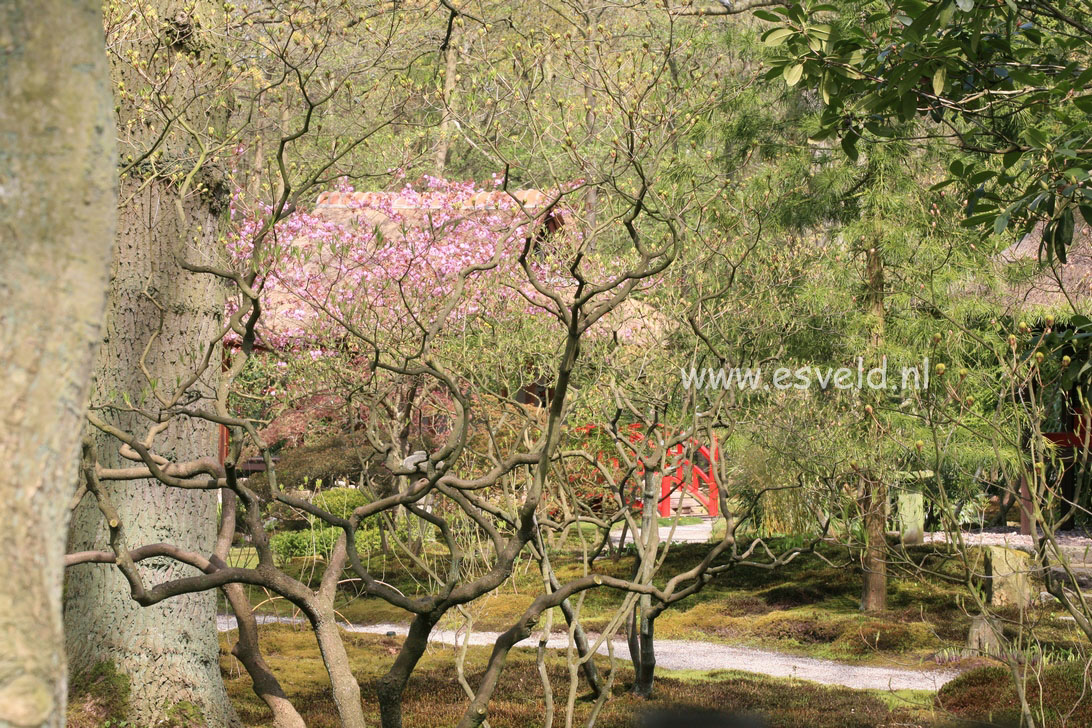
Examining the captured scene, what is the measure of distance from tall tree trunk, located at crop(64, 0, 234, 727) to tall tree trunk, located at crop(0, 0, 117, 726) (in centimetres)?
460

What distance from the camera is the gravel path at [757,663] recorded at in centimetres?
846

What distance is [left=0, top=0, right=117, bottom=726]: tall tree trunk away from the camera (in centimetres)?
146

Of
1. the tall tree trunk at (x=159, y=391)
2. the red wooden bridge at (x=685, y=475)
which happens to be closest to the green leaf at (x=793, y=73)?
the red wooden bridge at (x=685, y=475)

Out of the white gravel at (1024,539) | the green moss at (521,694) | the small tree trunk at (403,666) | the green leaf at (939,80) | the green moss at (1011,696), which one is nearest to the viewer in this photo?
the small tree trunk at (403,666)

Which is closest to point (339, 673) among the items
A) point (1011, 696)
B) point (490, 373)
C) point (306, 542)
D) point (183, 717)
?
point (183, 717)

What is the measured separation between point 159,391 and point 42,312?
4817 mm

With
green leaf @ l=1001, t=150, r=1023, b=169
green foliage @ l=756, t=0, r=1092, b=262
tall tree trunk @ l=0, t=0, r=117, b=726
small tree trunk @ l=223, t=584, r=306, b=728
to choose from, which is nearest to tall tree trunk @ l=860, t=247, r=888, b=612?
green foliage @ l=756, t=0, r=1092, b=262

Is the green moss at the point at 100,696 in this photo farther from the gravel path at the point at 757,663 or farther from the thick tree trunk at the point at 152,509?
the gravel path at the point at 757,663

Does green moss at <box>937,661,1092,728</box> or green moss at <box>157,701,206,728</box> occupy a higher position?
green moss at <box>937,661,1092,728</box>

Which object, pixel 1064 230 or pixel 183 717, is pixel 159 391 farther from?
pixel 1064 230

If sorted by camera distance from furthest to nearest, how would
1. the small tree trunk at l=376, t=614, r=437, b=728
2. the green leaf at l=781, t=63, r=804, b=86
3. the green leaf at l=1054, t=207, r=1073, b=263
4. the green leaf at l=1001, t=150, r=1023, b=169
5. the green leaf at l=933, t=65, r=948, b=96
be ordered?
1. the green leaf at l=1001, t=150, r=1023, b=169
2. the green leaf at l=781, t=63, r=804, b=86
3. the green leaf at l=933, t=65, r=948, b=96
4. the green leaf at l=1054, t=207, r=1073, b=263
5. the small tree trunk at l=376, t=614, r=437, b=728

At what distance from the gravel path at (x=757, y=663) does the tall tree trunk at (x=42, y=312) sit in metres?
6.55

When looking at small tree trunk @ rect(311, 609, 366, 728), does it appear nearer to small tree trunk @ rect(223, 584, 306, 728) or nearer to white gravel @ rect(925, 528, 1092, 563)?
small tree trunk @ rect(223, 584, 306, 728)

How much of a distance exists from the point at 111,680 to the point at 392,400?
708 centimetres
